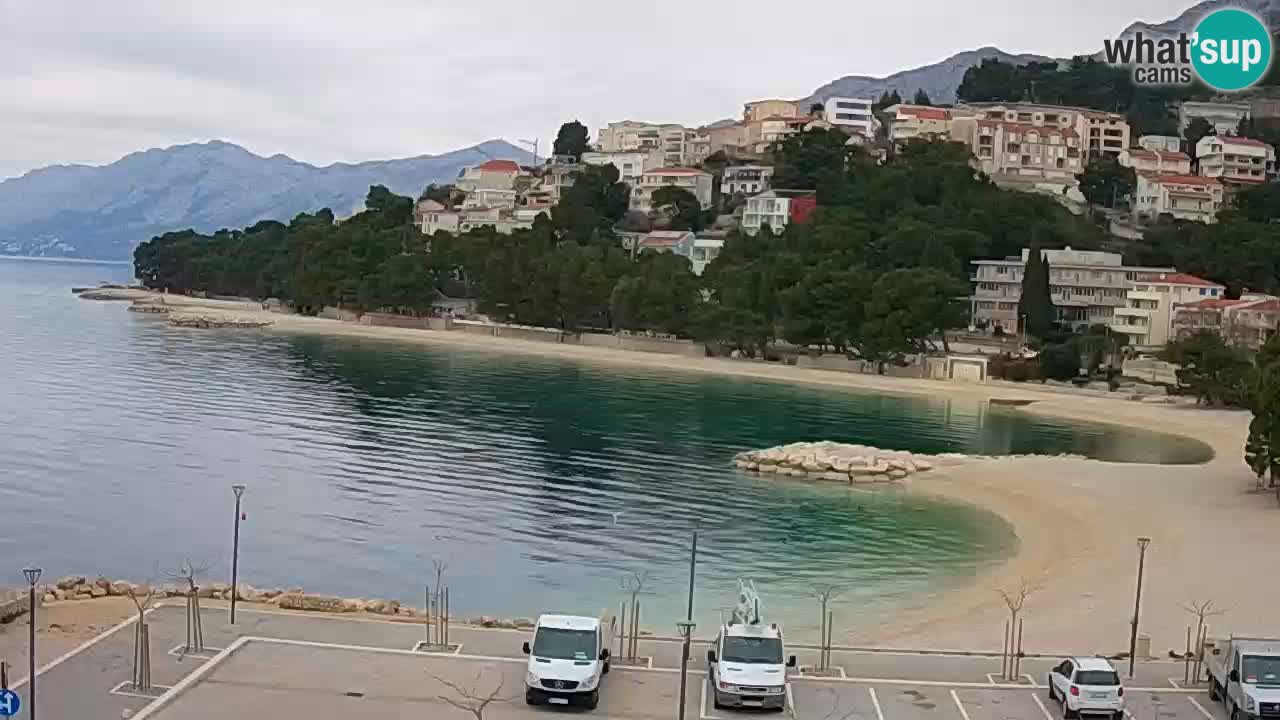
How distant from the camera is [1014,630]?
22328 millimetres

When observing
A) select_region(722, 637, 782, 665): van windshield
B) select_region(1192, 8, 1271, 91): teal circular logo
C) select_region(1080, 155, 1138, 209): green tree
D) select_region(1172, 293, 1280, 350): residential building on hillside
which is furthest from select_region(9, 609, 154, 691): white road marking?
select_region(1080, 155, 1138, 209): green tree

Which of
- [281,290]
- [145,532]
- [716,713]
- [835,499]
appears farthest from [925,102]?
[716,713]

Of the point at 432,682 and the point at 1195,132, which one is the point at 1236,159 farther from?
the point at 432,682

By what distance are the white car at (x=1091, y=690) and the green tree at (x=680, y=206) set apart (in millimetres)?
109698

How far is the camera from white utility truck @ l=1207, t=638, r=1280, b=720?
16016mm

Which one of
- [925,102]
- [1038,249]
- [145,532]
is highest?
[925,102]

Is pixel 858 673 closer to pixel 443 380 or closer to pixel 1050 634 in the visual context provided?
pixel 1050 634

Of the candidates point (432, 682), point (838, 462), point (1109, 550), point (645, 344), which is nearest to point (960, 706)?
point (432, 682)

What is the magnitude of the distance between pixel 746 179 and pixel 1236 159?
155 ft

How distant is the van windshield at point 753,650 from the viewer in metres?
16.7

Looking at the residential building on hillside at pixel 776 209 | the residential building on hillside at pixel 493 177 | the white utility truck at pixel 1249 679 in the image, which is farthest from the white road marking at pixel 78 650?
the residential building on hillside at pixel 493 177

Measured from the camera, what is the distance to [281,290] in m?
138

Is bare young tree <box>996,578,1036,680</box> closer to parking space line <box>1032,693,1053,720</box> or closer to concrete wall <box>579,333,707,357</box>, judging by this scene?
parking space line <box>1032,693,1053,720</box>

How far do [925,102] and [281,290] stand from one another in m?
82.1
